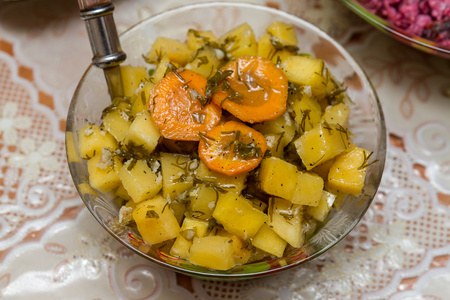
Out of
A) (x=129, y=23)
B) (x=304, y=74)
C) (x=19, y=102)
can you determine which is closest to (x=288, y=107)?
(x=304, y=74)

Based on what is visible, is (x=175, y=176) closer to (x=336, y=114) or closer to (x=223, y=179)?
(x=223, y=179)

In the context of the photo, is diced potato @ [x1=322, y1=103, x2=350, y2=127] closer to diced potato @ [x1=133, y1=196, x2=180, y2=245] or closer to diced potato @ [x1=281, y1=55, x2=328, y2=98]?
diced potato @ [x1=281, y1=55, x2=328, y2=98]

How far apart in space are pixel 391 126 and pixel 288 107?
2.10 ft

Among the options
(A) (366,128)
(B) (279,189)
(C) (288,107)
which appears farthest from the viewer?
(A) (366,128)

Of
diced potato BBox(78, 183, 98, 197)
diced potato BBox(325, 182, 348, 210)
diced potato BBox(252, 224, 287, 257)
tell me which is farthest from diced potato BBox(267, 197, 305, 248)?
diced potato BBox(78, 183, 98, 197)

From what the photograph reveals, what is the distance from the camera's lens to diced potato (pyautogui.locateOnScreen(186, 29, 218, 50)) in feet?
5.38

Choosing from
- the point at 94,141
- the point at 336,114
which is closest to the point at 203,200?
the point at 94,141

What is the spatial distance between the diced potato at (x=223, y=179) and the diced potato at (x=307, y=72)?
1.29ft

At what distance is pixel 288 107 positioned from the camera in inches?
56.5

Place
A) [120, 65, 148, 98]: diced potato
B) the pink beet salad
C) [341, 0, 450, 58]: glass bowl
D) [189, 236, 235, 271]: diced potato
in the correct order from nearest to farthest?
1. [189, 236, 235, 271]: diced potato
2. [120, 65, 148, 98]: diced potato
3. [341, 0, 450, 58]: glass bowl
4. the pink beet salad

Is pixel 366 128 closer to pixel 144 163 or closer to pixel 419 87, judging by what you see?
pixel 419 87

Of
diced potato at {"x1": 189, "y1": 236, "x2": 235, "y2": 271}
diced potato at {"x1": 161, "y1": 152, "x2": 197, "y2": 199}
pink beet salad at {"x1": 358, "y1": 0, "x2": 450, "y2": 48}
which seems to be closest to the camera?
diced potato at {"x1": 189, "y1": 236, "x2": 235, "y2": 271}

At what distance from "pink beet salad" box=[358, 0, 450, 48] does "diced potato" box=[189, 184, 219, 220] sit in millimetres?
1169

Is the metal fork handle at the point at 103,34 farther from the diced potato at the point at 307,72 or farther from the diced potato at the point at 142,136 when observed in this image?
the diced potato at the point at 307,72
